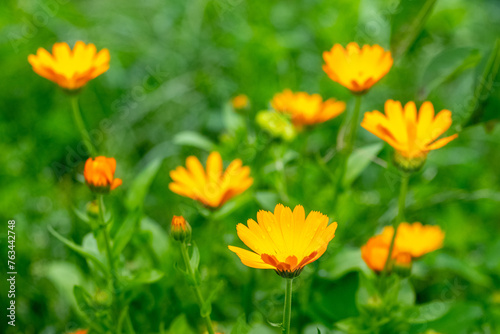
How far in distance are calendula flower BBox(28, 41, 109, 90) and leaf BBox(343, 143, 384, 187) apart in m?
0.41

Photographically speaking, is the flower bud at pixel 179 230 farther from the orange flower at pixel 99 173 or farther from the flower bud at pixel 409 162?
the flower bud at pixel 409 162

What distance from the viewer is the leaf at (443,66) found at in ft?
2.81

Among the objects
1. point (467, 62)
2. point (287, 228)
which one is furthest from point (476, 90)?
point (287, 228)

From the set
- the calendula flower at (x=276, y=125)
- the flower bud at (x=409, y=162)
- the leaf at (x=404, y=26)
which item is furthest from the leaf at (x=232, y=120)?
the flower bud at (x=409, y=162)

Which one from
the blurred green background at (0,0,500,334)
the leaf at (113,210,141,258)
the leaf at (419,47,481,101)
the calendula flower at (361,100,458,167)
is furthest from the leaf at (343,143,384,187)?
the leaf at (113,210,141,258)

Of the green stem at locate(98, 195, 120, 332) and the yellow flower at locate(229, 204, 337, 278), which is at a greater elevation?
the yellow flower at locate(229, 204, 337, 278)

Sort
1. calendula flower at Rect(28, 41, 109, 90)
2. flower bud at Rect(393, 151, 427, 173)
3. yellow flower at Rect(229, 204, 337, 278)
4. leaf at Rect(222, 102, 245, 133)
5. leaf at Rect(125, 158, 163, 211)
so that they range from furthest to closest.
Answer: leaf at Rect(222, 102, 245, 133) < leaf at Rect(125, 158, 163, 211) < calendula flower at Rect(28, 41, 109, 90) < flower bud at Rect(393, 151, 427, 173) < yellow flower at Rect(229, 204, 337, 278)

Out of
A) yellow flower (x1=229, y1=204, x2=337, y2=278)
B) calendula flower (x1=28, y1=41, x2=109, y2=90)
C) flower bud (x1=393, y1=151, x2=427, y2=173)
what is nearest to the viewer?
yellow flower (x1=229, y1=204, x2=337, y2=278)

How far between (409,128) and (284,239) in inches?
8.0

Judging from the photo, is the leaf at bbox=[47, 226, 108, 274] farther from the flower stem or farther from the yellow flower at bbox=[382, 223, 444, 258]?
the yellow flower at bbox=[382, 223, 444, 258]

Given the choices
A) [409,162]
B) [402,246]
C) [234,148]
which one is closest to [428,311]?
[402,246]

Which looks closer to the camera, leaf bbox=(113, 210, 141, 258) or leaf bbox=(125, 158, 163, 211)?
leaf bbox=(113, 210, 141, 258)

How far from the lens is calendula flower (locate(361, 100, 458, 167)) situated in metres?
0.60

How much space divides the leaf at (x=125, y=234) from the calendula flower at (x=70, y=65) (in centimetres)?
20
